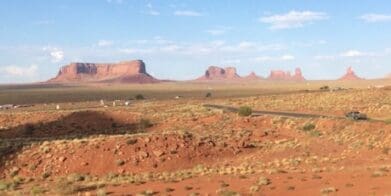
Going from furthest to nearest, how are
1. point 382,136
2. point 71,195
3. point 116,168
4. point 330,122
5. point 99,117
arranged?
point 99,117 → point 330,122 → point 382,136 → point 116,168 → point 71,195

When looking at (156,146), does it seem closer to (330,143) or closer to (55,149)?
(55,149)

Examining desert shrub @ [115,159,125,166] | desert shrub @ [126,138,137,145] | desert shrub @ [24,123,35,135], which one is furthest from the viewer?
desert shrub @ [24,123,35,135]

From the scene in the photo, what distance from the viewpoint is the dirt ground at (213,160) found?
23172 mm

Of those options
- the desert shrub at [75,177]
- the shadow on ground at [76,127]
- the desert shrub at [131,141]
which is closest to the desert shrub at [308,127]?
the desert shrub at [131,141]

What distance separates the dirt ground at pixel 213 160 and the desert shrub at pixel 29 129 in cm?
28

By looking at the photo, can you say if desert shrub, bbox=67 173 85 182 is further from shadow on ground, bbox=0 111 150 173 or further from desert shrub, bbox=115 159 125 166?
shadow on ground, bbox=0 111 150 173

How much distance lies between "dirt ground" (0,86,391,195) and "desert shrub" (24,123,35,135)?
0.91 ft

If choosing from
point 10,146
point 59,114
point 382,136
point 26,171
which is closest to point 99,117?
point 59,114

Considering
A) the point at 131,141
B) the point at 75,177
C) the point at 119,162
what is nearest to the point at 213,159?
the point at 131,141

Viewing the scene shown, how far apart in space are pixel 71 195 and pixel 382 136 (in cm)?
2162

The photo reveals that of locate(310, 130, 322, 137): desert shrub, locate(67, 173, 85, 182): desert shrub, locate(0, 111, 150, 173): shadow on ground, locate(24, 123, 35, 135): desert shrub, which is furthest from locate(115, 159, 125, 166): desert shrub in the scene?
locate(24, 123, 35, 135): desert shrub

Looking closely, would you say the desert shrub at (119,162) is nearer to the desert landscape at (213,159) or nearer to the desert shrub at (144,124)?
the desert landscape at (213,159)

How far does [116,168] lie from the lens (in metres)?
34.6

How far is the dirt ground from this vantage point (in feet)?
76.0
